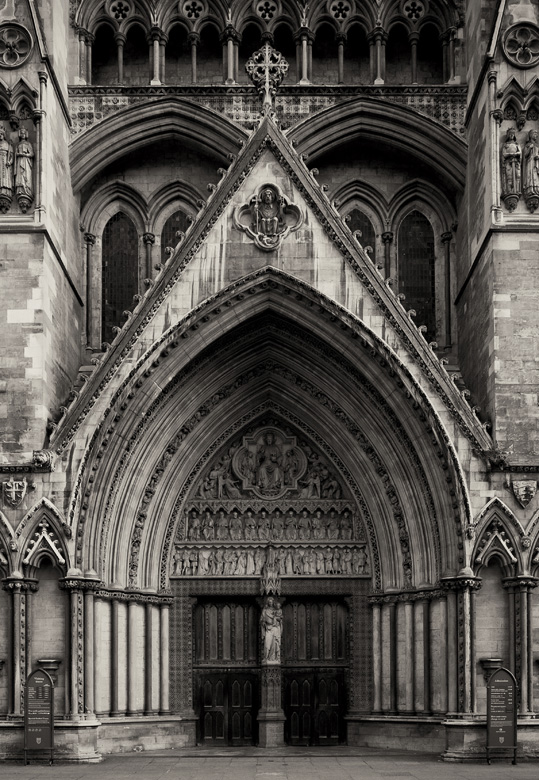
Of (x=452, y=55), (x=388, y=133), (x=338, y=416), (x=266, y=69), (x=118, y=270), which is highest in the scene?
(x=452, y=55)

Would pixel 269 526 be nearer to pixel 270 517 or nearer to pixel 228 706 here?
pixel 270 517

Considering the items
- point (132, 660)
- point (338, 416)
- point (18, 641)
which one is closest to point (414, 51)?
point (338, 416)

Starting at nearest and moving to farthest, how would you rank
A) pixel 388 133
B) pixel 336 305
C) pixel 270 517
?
1. pixel 336 305
2. pixel 270 517
3. pixel 388 133

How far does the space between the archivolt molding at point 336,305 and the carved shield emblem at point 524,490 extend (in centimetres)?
84

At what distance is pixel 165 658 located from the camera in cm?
2428

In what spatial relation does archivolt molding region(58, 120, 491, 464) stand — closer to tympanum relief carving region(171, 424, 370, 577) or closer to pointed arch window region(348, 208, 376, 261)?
pointed arch window region(348, 208, 376, 261)

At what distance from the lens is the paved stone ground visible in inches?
A: 766

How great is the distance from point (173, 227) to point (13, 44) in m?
4.97

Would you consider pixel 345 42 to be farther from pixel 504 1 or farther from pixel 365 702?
pixel 365 702

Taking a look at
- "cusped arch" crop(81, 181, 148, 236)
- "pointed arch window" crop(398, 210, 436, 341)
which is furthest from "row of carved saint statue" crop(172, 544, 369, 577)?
"cusped arch" crop(81, 181, 148, 236)

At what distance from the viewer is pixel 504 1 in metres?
23.6

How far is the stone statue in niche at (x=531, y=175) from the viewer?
2311 cm

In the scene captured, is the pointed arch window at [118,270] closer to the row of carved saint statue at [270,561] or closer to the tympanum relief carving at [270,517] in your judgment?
the tympanum relief carving at [270,517]

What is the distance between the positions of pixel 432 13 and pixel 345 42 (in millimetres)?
1798
